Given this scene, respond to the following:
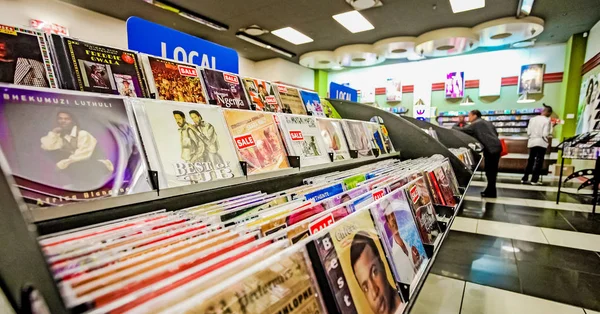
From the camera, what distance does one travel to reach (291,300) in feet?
1.52

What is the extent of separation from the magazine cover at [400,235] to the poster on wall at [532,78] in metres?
10.3

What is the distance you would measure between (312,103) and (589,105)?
8146 mm

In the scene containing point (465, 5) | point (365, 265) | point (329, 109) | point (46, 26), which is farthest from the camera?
point (465, 5)

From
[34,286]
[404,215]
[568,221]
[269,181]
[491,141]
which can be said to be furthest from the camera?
[491,141]

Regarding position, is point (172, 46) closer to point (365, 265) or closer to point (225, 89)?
point (225, 89)

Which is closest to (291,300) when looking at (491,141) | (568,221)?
(568,221)

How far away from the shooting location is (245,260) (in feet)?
1.52

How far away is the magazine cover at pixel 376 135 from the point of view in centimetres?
203

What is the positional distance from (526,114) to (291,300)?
1092 centimetres

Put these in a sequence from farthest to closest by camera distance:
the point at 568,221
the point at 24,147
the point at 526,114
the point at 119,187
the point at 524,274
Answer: the point at 526,114 → the point at 568,221 → the point at 524,274 → the point at 119,187 → the point at 24,147

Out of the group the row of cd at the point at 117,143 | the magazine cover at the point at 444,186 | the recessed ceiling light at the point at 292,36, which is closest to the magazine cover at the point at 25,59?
the row of cd at the point at 117,143

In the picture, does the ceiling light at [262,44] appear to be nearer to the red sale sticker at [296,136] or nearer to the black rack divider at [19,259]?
the red sale sticker at [296,136]

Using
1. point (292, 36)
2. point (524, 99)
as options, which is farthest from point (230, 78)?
point (524, 99)

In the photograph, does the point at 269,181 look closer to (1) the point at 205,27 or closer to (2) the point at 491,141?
(2) the point at 491,141
